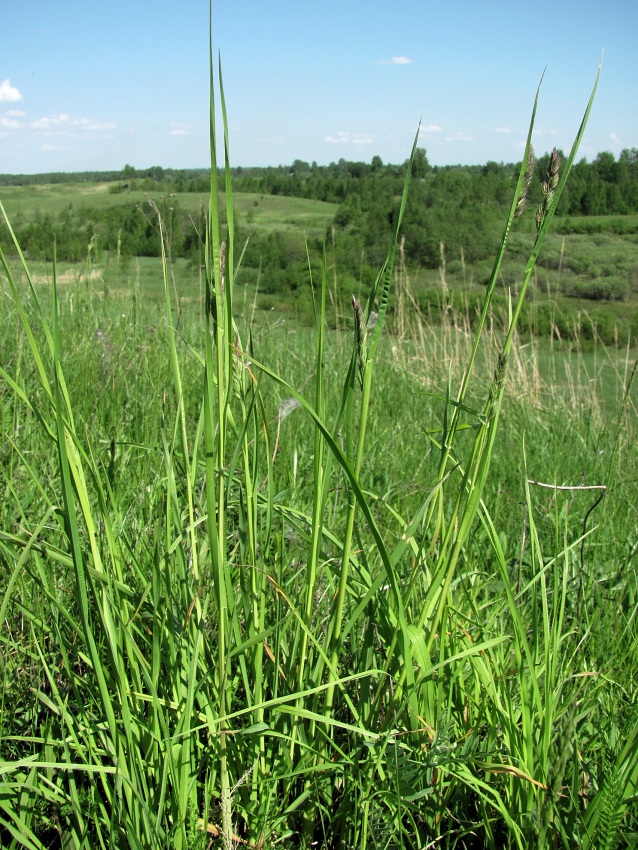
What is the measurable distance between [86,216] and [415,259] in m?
4.40

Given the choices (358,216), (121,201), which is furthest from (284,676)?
(121,201)

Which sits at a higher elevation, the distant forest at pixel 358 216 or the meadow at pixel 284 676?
the distant forest at pixel 358 216

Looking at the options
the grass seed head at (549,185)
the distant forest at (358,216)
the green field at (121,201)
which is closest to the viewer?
the grass seed head at (549,185)

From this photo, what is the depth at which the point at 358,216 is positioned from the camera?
350 inches

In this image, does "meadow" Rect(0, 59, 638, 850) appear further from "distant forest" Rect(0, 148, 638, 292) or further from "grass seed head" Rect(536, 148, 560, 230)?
"distant forest" Rect(0, 148, 638, 292)

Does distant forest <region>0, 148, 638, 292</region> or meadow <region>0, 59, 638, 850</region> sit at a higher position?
distant forest <region>0, 148, 638, 292</region>

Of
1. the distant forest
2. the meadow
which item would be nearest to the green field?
the distant forest

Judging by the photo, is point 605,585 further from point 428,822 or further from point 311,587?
point 311,587

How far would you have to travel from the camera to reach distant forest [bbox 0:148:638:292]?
5.96 meters

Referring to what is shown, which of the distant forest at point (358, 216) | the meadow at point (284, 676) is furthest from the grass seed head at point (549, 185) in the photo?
the distant forest at point (358, 216)

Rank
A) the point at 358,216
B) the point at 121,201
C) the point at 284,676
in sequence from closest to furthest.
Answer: the point at 284,676 → the point at 358,216 → the point at 121,201

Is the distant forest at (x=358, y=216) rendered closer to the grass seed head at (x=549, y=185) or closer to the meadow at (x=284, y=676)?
the meadow at (x=284, y=676)

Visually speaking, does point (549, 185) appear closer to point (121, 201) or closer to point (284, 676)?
point (284, 676)

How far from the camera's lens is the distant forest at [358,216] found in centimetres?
596
